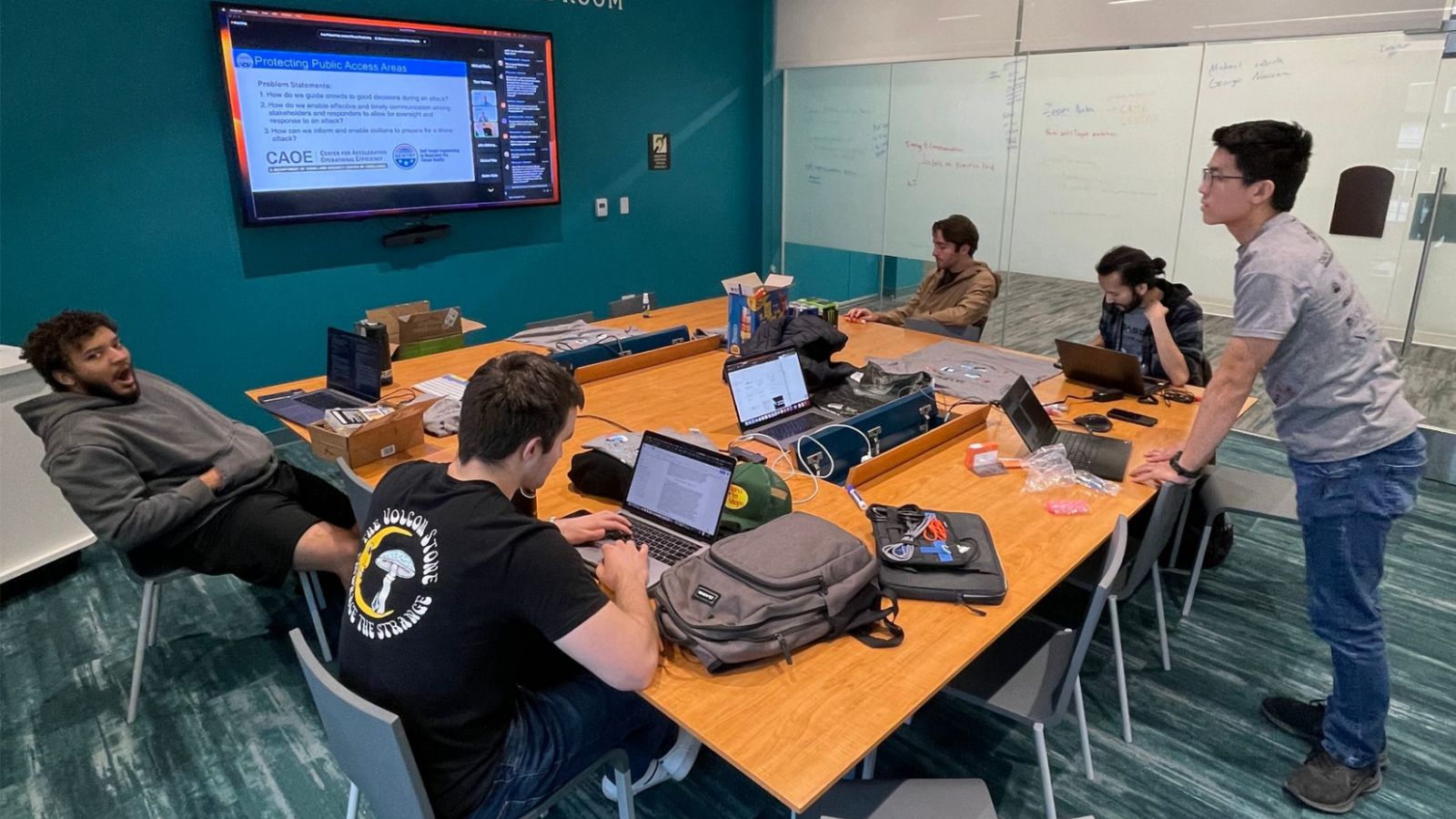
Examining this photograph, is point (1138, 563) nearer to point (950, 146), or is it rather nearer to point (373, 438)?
point (373, 438)

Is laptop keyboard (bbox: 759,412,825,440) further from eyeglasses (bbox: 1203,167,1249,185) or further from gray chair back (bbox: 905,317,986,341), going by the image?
gray chair back (bbox: 905,317,986,341)

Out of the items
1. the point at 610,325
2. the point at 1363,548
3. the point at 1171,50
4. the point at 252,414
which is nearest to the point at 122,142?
the point at 252,414

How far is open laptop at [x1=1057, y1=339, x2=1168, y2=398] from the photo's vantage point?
2.98 m

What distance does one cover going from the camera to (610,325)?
3979 millimetres

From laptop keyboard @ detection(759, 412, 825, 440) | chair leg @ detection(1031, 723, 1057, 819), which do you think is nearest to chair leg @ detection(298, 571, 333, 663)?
laptop keyboard @ detection(759, 412, 825, 440)

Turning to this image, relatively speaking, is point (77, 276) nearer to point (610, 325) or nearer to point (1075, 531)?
point (610, 325)

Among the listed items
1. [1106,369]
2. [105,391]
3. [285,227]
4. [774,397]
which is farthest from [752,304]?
[285,227]

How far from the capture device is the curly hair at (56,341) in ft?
7.27

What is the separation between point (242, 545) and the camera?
2377 millimetres

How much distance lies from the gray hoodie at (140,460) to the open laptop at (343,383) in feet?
1.10

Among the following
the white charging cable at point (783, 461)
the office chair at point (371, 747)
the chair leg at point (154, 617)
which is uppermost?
the white charging cable at point (783, 461)

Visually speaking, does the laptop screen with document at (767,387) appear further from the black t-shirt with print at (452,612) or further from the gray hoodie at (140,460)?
the gray hoodie at (140,460)

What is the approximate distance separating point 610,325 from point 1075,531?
8.09 feet

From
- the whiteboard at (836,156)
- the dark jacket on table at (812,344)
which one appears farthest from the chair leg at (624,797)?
the whiteboard at (836,156)
